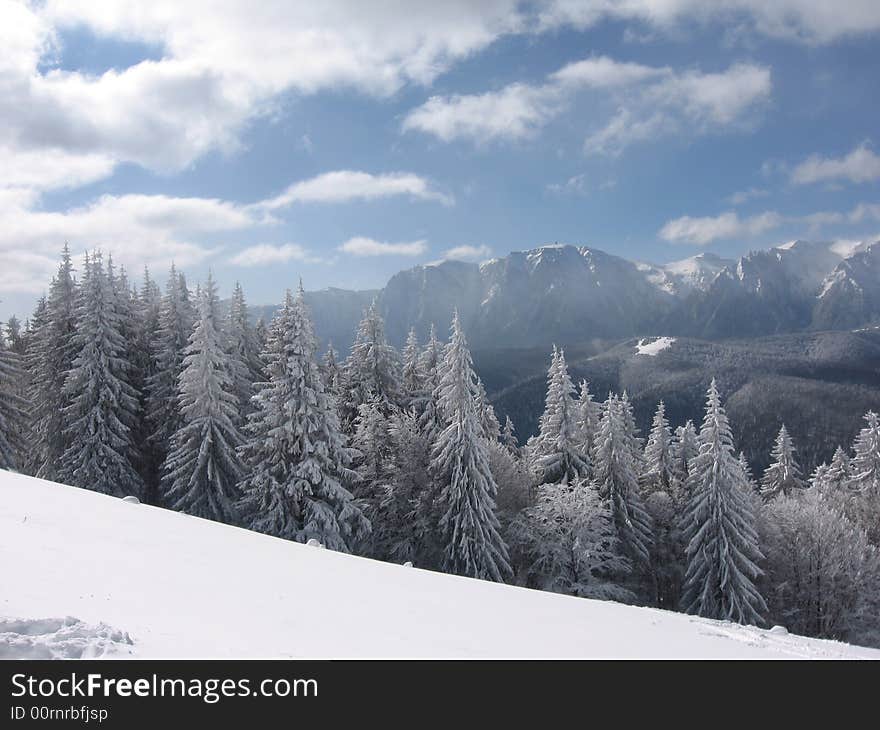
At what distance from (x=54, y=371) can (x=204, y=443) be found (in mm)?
10994

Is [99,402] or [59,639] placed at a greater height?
[99,402]

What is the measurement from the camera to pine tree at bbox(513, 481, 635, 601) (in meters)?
28.3

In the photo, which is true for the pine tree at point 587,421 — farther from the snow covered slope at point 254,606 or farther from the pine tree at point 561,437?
the snow covered slope at point 254,606

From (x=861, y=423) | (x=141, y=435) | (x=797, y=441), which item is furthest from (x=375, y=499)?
(x=861, y=423)

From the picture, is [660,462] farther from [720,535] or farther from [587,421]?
[720,535]

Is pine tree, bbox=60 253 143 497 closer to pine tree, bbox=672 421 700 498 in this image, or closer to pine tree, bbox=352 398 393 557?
pine tree, bbox=352 398 393 557

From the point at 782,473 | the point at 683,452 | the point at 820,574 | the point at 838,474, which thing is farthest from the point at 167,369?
the point at 838,474

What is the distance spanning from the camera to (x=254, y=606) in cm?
712

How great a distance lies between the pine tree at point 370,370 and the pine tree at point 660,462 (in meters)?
18.7

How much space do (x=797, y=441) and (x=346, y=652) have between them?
212286mm

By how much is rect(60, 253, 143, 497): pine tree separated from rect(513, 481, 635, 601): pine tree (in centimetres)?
2079

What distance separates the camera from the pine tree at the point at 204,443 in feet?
83.1

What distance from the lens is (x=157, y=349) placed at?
32.1 metres

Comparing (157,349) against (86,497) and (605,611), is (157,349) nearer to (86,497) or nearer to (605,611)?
(86,497)
